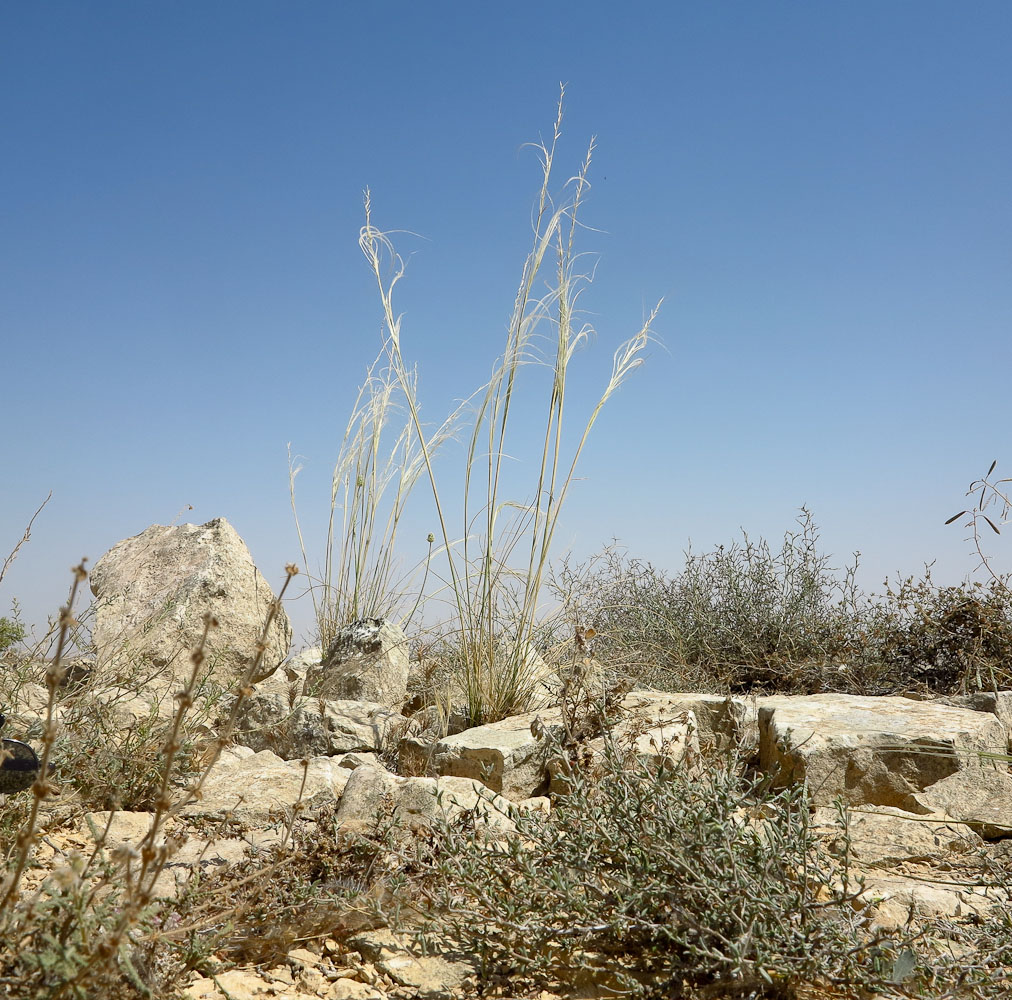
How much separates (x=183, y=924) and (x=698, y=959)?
3.08 feet

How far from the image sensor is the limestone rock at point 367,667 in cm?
370

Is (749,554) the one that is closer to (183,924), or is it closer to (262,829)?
(262,829)

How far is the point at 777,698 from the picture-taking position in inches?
132

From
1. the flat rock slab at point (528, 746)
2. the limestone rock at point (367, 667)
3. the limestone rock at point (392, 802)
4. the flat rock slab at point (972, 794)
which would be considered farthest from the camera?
the limestone rock at point (367, 667)

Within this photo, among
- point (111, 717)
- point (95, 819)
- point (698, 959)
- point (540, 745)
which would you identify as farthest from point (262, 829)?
point (698, 959)

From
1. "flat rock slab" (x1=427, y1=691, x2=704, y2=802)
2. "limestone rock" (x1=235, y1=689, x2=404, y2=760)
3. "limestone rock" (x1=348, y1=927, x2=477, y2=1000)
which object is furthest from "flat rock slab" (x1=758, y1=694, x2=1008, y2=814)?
"limestone rock" (x1=235, y1=689, x2=404, y2=760)

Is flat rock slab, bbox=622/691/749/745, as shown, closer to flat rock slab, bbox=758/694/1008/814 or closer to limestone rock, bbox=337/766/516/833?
flat rock slab, bbox=758/694/1008/814

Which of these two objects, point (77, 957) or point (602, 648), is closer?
point (77, 957)

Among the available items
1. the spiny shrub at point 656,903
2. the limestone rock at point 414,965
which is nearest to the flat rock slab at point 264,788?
the limestone rock at point 414,965

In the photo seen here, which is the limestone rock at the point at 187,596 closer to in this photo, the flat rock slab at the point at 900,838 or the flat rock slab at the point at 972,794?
the flat rock slab at the point at 900,838

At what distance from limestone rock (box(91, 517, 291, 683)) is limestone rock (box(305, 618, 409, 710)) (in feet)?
0.92

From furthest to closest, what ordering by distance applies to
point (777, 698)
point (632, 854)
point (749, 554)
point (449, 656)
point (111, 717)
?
point (749, 554), point (449, 656), point (777, 698), point (111, 717), point (632, 854)

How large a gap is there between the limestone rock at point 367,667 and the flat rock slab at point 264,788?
40.1 inches

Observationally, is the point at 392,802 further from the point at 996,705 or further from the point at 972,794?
the point at 996,705
